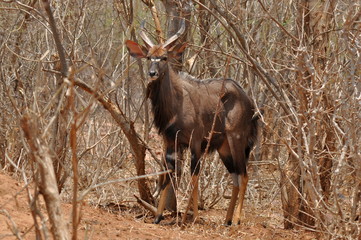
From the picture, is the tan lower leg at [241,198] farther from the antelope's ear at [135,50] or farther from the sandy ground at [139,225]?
the antelope's ear at [135,50]

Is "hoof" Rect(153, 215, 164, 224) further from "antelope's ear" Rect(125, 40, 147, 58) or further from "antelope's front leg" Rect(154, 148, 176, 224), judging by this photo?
"antelope's ear" Rect(125, 40, 147, 58)

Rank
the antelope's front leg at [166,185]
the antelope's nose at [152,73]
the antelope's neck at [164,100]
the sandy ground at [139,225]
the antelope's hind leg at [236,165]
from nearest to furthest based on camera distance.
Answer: the sandy ground at [139,225], the antelope's nose at [152,73], the antelope's front leg at [166,185], the antelope's neck at [164,100], the antelope's hind leg at [236,165]

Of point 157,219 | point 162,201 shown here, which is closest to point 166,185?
point 162,201

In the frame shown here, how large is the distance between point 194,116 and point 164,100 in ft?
1.27

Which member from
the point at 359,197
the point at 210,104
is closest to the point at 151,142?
the point at 210,104

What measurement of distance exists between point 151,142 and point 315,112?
25.2 feet

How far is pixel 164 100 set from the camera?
7.61 m

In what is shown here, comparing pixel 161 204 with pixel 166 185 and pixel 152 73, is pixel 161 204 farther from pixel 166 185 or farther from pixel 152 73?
pixel 152 73

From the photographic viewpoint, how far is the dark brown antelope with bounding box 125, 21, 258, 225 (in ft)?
24.3

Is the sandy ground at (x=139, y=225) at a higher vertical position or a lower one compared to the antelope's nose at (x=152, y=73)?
lower

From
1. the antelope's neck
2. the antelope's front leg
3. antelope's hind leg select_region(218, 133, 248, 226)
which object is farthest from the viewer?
antelope's hind leg select_region(218, 133, 248, 226)

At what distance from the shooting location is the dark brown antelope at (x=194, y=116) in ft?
24.3

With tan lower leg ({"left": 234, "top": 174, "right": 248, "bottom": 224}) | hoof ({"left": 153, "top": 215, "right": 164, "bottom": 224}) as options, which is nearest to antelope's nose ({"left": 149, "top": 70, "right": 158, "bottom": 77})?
hoof ({"left": 153, "top": 215, "right": 164, "bottom": 224})

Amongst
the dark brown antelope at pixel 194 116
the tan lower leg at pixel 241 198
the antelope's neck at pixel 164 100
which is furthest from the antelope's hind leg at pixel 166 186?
the tan lower leg at pixel 241 198
